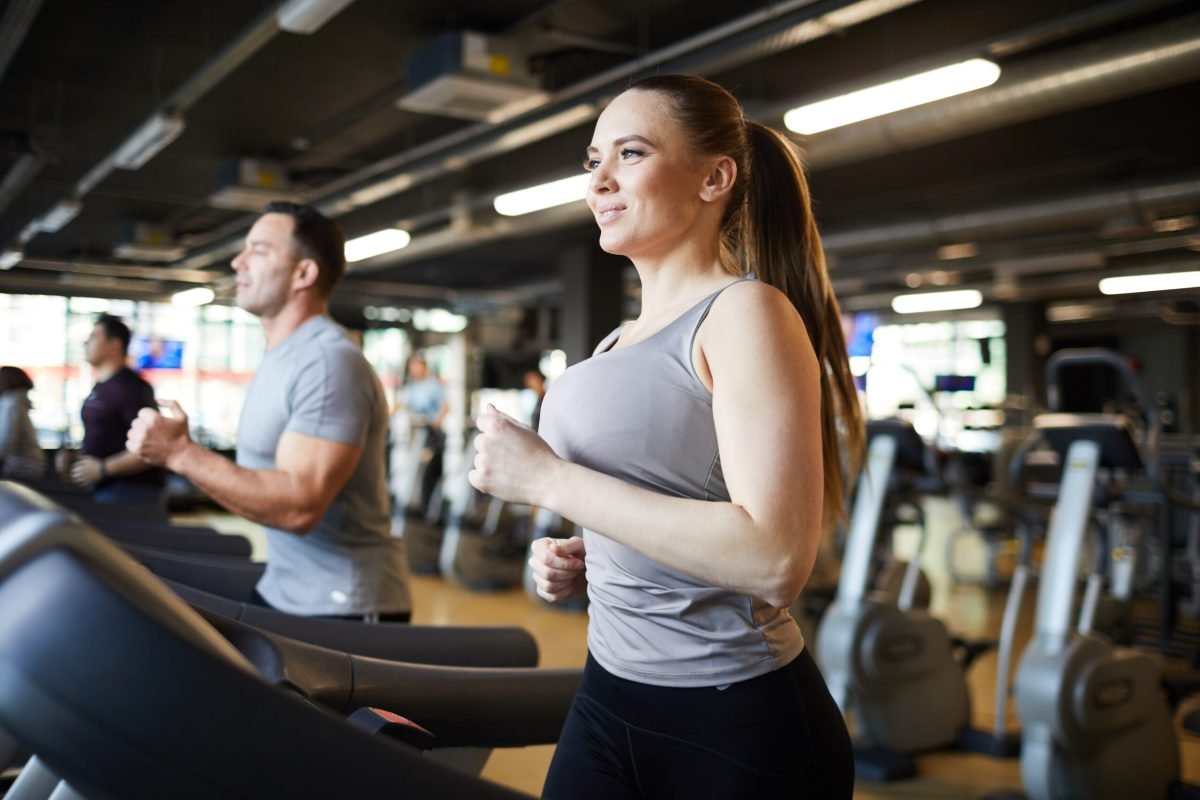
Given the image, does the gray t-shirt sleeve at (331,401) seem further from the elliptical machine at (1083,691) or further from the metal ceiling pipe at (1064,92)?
the elliptical machine at (1083,691)

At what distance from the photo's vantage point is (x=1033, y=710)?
3.17 meters

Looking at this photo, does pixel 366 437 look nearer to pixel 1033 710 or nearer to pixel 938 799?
pixel 1033 710

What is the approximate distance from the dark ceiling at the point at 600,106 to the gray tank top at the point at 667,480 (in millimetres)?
3164

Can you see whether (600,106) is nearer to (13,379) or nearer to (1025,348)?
(13,379)

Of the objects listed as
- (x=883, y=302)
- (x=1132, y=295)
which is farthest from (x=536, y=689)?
(x=1132, y=295)

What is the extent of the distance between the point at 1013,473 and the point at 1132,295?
11911 millimetres

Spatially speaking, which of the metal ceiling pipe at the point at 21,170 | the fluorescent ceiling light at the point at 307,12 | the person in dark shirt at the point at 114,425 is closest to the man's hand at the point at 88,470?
the person in dark shirt at the point at 114,425

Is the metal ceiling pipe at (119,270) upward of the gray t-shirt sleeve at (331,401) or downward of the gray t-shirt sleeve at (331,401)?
upward

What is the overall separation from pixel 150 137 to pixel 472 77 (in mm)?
2054

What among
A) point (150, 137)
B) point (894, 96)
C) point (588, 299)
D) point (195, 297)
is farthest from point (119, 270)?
point (894, 96)

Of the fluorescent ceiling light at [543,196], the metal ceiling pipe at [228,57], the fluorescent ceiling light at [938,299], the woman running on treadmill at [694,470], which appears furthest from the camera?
the fluorescent ceiling light at [938,299]

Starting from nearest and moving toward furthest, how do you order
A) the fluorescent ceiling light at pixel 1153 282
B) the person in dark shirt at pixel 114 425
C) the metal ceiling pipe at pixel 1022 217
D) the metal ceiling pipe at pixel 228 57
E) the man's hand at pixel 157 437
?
the man's hand at pixel 157 437, the person in dark shirt at pixel 114 425, the metal ceiling pipe at pixel 228 57, the metal ceiling pipe at pixel 1022 217, the fluorescent ceiling light at pixel 1153 282

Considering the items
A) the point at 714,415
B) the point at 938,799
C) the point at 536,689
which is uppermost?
the point at 714,415

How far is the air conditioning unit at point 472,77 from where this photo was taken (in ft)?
17.0
